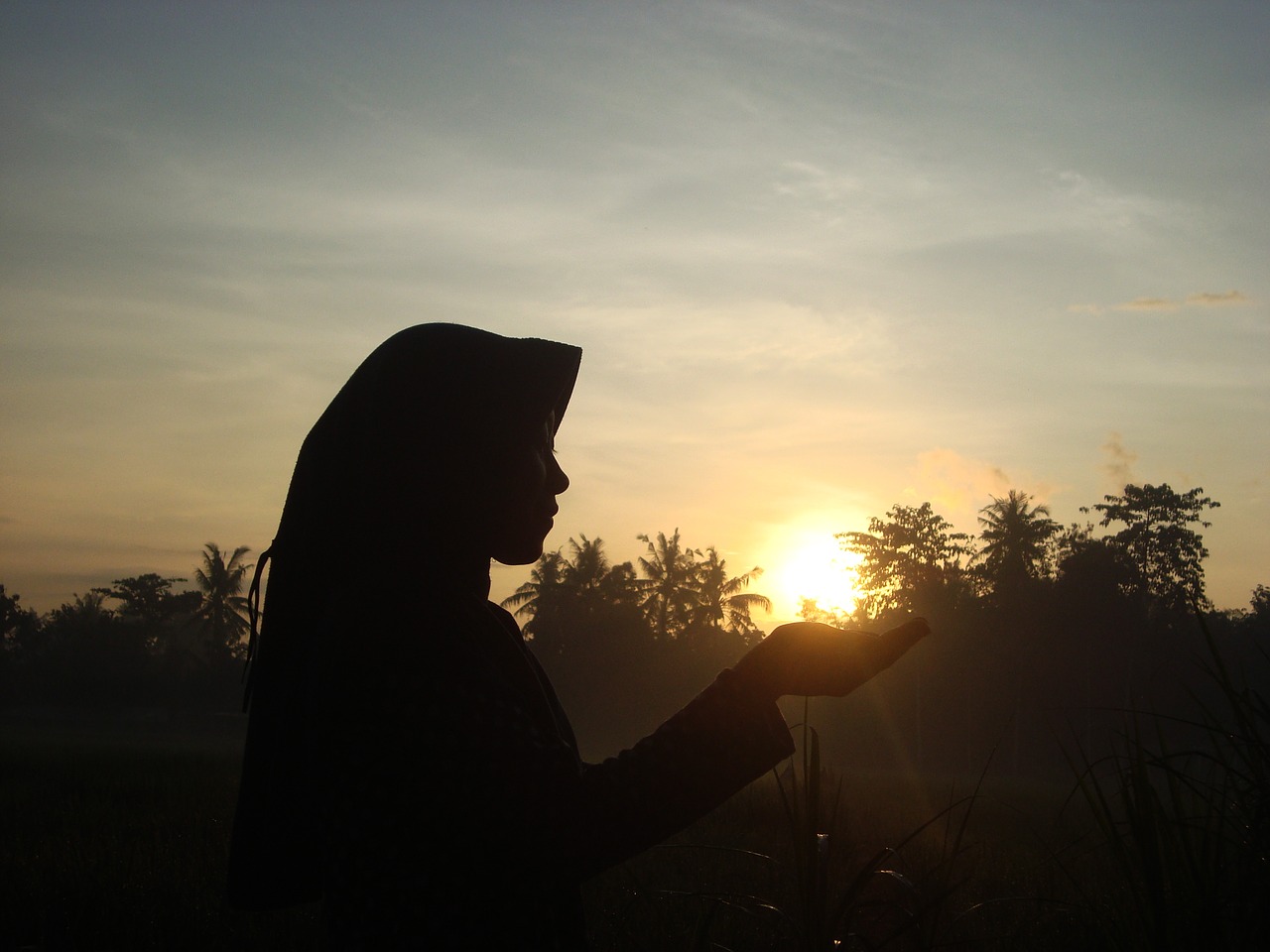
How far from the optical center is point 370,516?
1.54m

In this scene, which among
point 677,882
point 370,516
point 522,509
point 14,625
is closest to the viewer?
point 370,516

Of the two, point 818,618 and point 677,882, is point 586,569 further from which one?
point 677,882

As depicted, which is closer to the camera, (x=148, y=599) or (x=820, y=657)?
(x=820, y=657)

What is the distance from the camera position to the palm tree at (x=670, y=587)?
171 feet

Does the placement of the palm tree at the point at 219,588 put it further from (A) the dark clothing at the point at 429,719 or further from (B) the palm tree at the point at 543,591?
(A) the dark clothing at the point at 429,719

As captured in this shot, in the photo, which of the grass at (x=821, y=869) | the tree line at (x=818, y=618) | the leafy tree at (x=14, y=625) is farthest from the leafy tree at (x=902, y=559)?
the leafy tree at (x=14, y=625)

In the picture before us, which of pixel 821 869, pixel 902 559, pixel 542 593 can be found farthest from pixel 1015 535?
pixel 821 869

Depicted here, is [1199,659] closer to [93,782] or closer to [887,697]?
[93,782]

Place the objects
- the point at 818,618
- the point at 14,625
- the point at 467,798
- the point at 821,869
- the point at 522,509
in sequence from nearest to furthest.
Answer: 1. the point at 467,798
2. the point at 522,509
3. the point at 821,869
4. the point at 818,618
5. the point at 14,625

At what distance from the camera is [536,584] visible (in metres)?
51.8

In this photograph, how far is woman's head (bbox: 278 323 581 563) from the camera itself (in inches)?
61.3

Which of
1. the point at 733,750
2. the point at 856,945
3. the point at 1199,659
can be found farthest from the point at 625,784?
the point at 856,945

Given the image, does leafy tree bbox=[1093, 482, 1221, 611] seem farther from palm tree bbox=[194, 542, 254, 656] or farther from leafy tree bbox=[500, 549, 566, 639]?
palm tree bbox=[194, 542, 254, 656]

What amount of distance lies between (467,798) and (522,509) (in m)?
0.56
